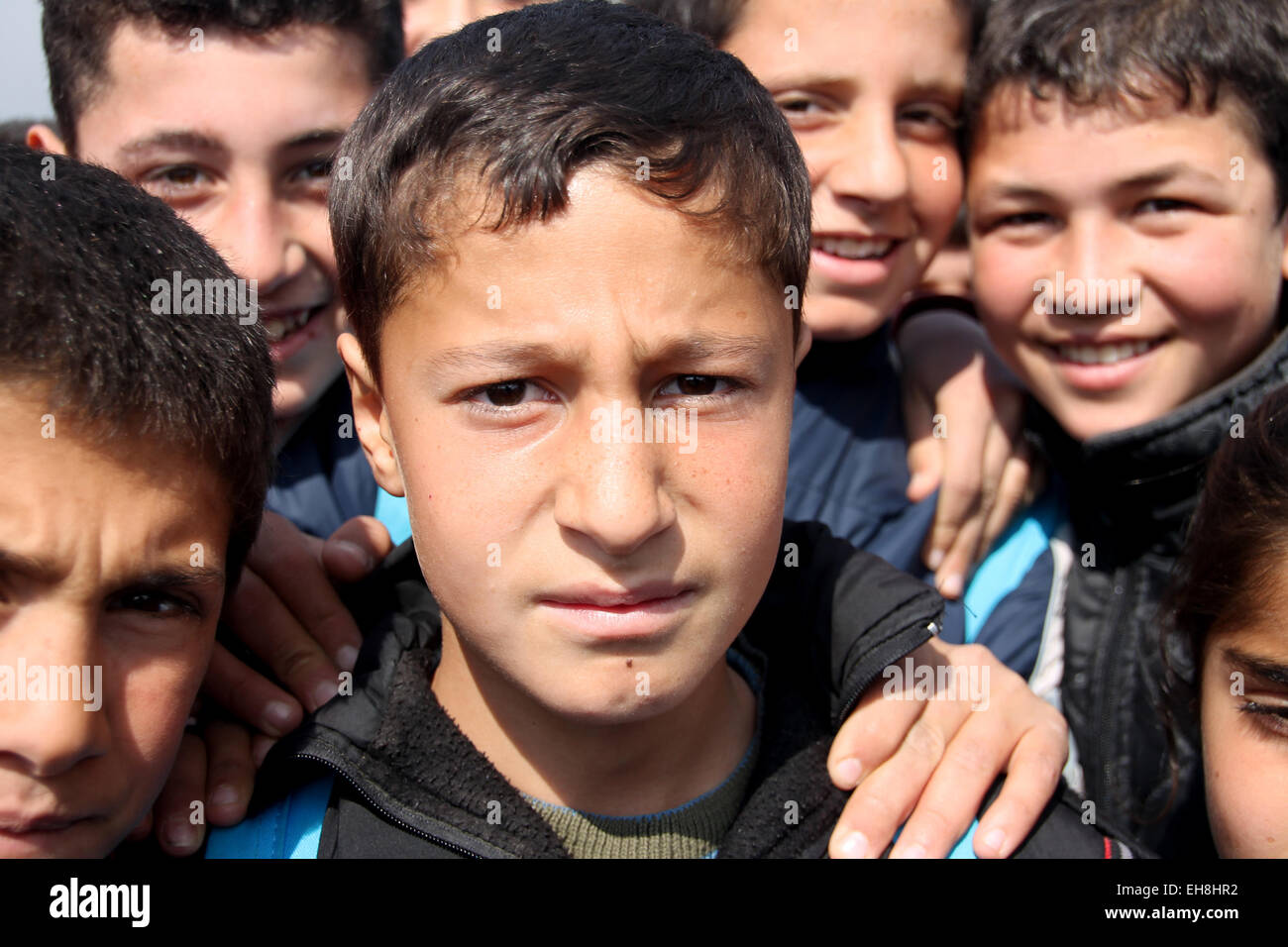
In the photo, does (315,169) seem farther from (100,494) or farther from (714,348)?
(714,348)

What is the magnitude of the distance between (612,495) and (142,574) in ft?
2.34

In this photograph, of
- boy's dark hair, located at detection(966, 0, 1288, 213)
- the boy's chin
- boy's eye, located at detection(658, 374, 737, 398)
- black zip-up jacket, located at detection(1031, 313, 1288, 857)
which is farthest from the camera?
the boy's chin

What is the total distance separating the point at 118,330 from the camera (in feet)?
5.81

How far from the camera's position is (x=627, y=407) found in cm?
173

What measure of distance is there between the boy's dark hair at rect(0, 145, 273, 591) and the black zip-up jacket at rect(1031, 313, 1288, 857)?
191 centimetres

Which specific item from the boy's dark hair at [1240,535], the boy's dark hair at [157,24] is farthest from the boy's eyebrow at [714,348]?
the boy's dark hair at [157,24]

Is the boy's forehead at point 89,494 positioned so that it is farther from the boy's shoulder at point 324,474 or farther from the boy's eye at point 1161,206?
the boy's eye at point 1161,206

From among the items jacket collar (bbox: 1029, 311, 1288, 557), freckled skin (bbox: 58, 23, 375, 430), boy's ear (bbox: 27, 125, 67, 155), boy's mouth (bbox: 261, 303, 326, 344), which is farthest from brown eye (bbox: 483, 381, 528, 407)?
boy's ear (bbox: 27, 125, 67, 155)

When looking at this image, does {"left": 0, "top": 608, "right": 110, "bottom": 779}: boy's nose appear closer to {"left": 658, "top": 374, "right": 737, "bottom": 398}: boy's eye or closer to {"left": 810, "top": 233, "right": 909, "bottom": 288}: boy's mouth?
{"left": 658, "top": 374, "right": 737, "bottom": 398}: boy's eye

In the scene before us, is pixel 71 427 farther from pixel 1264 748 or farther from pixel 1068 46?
pixel 1068 46

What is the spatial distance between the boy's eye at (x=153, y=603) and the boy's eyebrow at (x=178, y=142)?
1.33m

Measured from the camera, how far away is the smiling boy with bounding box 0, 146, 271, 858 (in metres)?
1.65

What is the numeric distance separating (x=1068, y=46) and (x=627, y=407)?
1756 millimetres

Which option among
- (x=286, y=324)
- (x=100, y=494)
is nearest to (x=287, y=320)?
(x=286, y=324)
